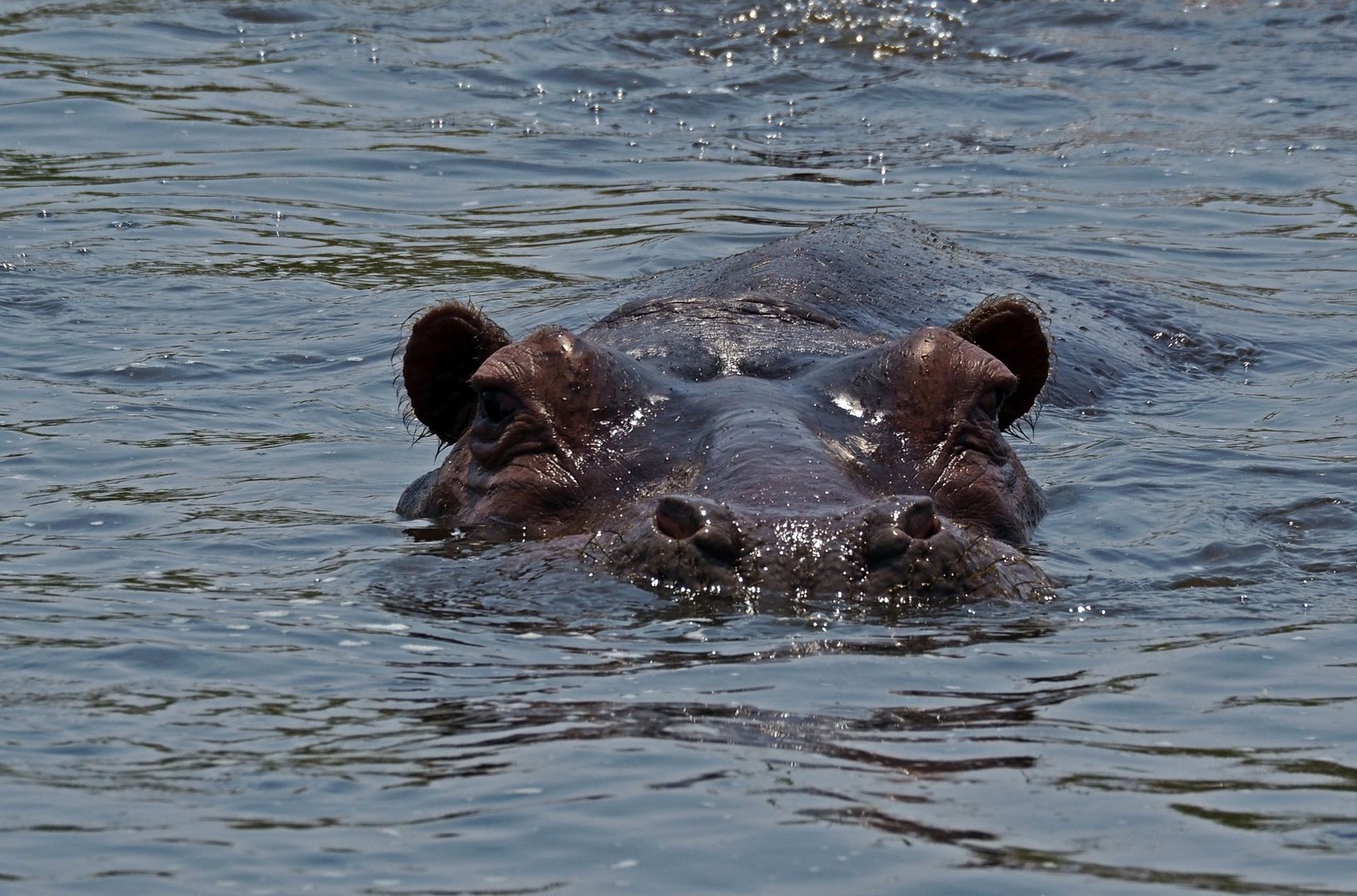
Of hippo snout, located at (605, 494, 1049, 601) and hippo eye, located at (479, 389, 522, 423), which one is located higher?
hippo eye, located at (479, 389, 522, 423)

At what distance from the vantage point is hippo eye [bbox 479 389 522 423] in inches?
308

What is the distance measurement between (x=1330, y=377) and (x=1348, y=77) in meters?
9.76

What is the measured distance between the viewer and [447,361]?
8.58 metres

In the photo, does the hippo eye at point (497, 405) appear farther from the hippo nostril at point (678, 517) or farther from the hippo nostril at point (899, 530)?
the hippo nostril at point (899, 530)

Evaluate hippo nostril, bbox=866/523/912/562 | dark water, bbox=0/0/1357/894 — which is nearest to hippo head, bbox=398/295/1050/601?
hippo nostril, bbox=866/523/912/562

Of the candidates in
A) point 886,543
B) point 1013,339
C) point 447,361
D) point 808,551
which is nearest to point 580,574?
point 808,551

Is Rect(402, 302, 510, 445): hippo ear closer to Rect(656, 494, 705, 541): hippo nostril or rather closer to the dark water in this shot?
the dark water

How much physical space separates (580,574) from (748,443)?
0.67m

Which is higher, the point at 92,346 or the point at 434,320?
the point at 434,320

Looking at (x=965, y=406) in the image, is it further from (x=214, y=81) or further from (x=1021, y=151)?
(x=214, y=81)

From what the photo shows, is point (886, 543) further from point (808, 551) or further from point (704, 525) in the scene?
point (704, 525)

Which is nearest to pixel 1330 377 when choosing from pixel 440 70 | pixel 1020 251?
pixel 1020 251

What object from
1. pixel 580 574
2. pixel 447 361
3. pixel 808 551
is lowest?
pixel 580 574

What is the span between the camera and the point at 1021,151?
18812mm
